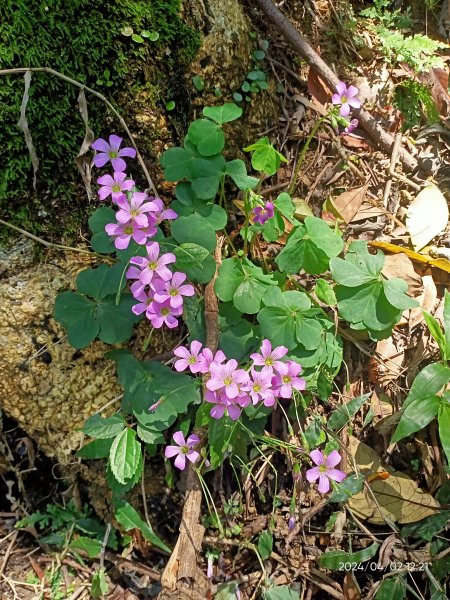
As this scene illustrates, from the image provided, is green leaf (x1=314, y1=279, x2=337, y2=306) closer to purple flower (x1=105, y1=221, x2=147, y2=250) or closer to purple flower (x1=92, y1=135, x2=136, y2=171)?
purple flower (x1=105, y1=221, x2=147, y2=250)

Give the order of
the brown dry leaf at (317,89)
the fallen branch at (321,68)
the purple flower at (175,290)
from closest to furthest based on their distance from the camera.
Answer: the purple flower at (175,290)
the fallen branch at (321,68)
the brown dry leaf at (317,89)

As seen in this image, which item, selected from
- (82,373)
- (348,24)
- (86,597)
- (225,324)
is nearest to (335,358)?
(225,324)

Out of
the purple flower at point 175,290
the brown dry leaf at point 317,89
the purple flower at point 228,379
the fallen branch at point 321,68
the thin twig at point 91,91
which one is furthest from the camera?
the brown dry leaf at point 317,89

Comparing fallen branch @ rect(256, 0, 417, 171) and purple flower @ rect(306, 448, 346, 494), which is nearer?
purple flower @ rect(306, 448, 346, 494)

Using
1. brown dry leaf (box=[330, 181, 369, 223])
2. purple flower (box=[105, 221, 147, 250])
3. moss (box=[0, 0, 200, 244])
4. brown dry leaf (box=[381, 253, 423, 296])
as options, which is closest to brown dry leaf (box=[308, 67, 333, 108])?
brown dry leaf (box=[330, 181, 369, 223])

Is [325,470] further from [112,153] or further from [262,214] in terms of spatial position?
[112,153]

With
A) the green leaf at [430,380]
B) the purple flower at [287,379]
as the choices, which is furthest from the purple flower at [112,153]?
the green leaf at [430,380]

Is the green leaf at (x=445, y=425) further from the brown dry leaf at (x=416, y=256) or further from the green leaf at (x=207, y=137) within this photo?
the green leaf at (x=207, y=137)
